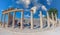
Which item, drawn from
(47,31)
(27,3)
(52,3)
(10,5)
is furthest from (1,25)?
(52,3)

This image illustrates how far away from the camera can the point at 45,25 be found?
2256mm

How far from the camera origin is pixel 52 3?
2.32 metres

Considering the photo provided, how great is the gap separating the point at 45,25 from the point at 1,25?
23.4 inches

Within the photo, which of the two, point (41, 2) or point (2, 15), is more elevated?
point (41, 2)

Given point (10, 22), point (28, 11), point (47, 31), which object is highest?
point (28, 11)

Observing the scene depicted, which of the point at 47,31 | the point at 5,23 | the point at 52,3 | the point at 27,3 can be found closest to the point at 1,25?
the point at 5,23

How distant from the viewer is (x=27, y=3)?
2.29 meters

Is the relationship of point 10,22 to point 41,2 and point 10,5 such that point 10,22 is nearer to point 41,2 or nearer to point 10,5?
point 10,5

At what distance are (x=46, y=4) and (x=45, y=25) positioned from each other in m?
0.29

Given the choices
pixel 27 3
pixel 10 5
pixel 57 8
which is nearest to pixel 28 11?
pixel 27 3

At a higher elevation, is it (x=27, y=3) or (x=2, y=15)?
(x=27, y=3)

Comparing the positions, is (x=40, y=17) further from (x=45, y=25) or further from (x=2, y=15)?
(x=2, y=15)

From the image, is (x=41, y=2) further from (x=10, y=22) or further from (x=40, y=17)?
(x=10, y=22)

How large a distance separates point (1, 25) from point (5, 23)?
0.06 m
